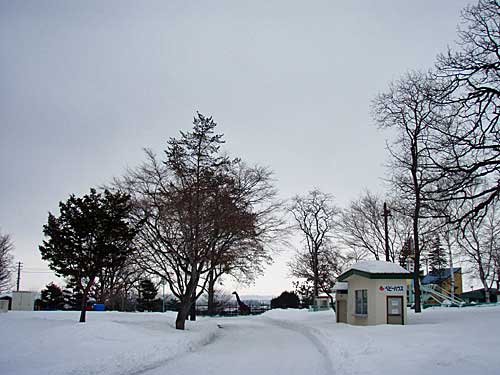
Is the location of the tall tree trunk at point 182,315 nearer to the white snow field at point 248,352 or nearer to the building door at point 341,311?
the white snow field at point 248,352

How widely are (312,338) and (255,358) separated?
22.6ft

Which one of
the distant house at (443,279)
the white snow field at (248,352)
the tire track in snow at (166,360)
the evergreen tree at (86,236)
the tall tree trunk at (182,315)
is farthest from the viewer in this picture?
the distant house at (443,279)

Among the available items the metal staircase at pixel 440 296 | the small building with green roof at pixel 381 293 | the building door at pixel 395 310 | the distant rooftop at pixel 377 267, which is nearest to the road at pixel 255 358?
the small building with green roof at pixel 381 293

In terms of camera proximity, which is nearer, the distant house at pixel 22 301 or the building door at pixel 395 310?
the building door at pixel 395 310

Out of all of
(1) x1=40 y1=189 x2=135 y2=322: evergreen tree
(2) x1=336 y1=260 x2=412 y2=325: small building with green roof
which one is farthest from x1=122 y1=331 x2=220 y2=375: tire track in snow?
(2) x1=336 y1=260 x2=412 y2=325: small building with green roof

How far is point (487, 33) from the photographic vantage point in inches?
716

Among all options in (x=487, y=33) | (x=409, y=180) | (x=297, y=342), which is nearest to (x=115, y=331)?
(x=297, y=342)

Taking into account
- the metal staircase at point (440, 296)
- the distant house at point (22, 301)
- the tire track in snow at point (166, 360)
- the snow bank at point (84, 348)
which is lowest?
the tire track in snow at point (166, 360)

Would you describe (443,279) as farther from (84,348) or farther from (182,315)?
(84,348)

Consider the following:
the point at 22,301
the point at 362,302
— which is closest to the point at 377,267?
the point at 362,302

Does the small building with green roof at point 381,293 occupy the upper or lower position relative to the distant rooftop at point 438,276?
lower

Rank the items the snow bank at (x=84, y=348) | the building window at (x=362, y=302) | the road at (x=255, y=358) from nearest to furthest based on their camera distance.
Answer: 1. the snow bank at (x=84, y=348)
2. the road at (x=255, y=358)
3. the building window at (x=362, y=302)

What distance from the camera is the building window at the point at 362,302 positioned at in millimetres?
25797

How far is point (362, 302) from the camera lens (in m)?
26.2
